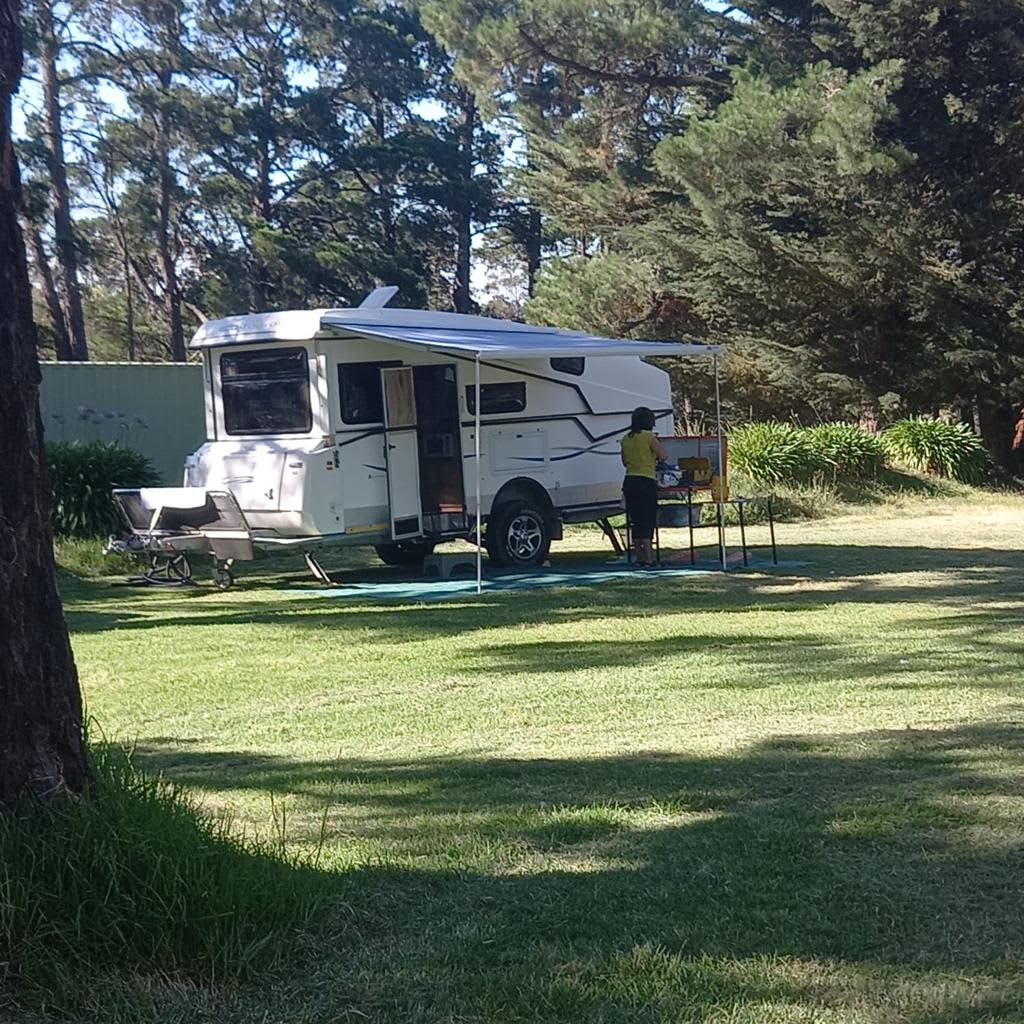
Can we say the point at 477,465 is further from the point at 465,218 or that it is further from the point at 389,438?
the point at 465,218

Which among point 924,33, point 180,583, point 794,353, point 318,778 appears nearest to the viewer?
point 318,778

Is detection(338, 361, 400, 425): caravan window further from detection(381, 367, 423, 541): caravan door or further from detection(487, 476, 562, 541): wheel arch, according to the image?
detection(487, 476, 562, 541): wheel arch

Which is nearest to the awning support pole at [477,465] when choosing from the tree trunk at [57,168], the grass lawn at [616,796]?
the grass lawn at [616,796]

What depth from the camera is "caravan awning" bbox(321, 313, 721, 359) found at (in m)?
13.1

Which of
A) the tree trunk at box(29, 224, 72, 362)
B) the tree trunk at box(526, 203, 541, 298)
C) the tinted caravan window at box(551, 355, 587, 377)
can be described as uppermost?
the tree trunk at box(526, 203, 541, 298)

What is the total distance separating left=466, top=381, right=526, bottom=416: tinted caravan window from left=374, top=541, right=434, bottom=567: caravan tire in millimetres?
1611

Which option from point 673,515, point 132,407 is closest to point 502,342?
point 673,515

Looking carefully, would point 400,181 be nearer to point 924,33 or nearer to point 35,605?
point 924,33

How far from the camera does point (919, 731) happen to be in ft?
21.2

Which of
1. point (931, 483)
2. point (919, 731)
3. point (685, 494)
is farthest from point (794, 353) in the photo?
point (919, 731)

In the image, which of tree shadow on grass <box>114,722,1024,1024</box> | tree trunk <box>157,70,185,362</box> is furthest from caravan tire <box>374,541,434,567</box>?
tree trunk <box>157,70,185,362</box>

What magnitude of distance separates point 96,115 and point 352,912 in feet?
121

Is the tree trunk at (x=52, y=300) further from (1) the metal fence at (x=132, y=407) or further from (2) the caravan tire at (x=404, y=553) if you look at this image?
(2) the caravan tire at (x=404, y=553)

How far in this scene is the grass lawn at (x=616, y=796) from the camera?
11.9 feet
